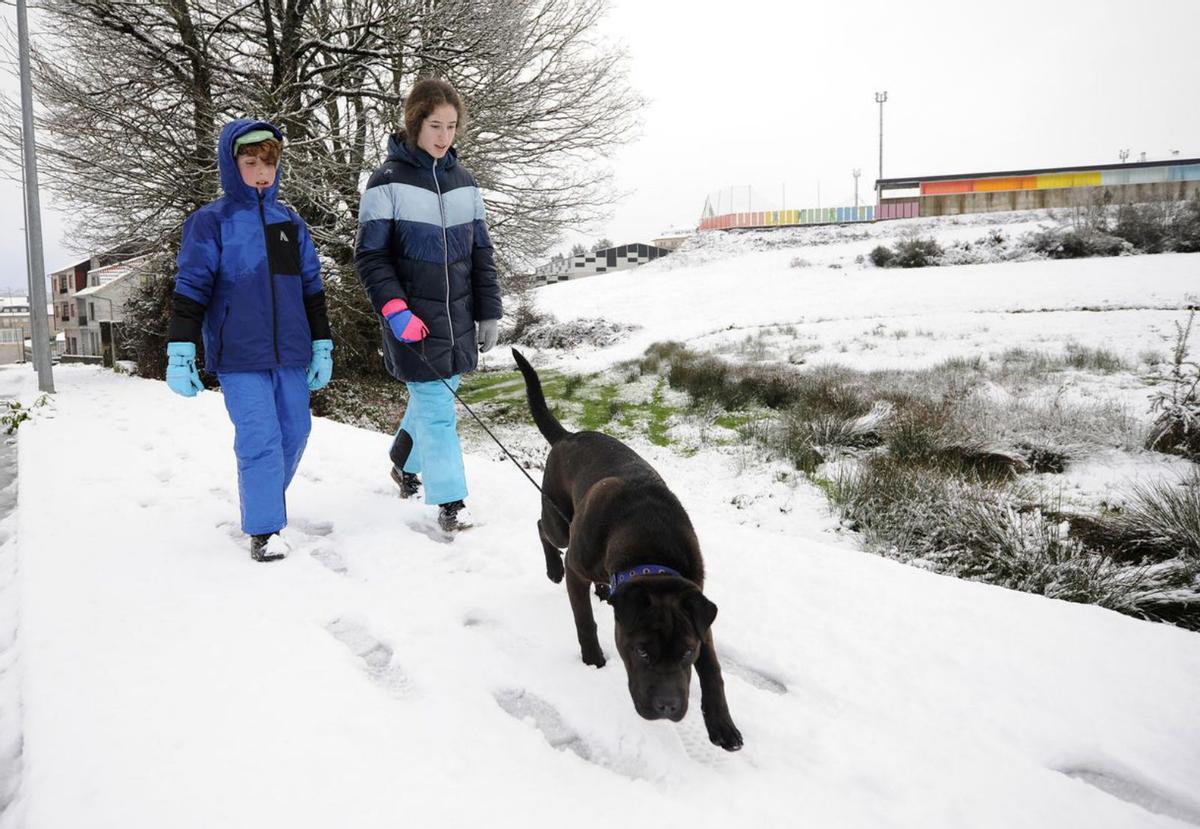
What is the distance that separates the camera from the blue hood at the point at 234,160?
2912 mm

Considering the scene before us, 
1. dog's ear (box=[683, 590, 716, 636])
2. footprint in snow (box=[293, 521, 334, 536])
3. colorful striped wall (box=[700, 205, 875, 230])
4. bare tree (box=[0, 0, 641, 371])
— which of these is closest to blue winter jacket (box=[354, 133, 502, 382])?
footprint in snow (box=[293, 521, 334, 536])

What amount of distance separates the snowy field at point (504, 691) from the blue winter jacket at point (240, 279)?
96 centimetres

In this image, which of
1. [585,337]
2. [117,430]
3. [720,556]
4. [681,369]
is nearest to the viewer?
[720,556]

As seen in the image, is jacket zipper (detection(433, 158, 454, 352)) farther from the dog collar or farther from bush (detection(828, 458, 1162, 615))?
bush (detection(828, 458, 1162, 615))

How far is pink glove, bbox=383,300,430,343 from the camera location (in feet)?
10.0

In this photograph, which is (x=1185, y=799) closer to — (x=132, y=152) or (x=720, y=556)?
(x=720, y=556)

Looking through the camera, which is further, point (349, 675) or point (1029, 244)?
point (1029, 244)

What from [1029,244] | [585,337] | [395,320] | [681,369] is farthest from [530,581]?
[1029,244]

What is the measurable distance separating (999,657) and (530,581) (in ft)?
5.85

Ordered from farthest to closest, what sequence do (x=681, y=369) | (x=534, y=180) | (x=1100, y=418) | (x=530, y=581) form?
(x=534, y=180) → (x=681, y=369) → (x=1100, y=418) → (x=530, y=581)

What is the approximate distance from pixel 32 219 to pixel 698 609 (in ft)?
43.4

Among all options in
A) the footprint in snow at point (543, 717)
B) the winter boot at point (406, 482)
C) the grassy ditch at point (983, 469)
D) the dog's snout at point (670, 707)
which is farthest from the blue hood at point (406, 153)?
the grassy ditch at point (983, 469)

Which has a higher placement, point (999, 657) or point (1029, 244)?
point (1029, 244)

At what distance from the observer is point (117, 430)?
6035 mm
